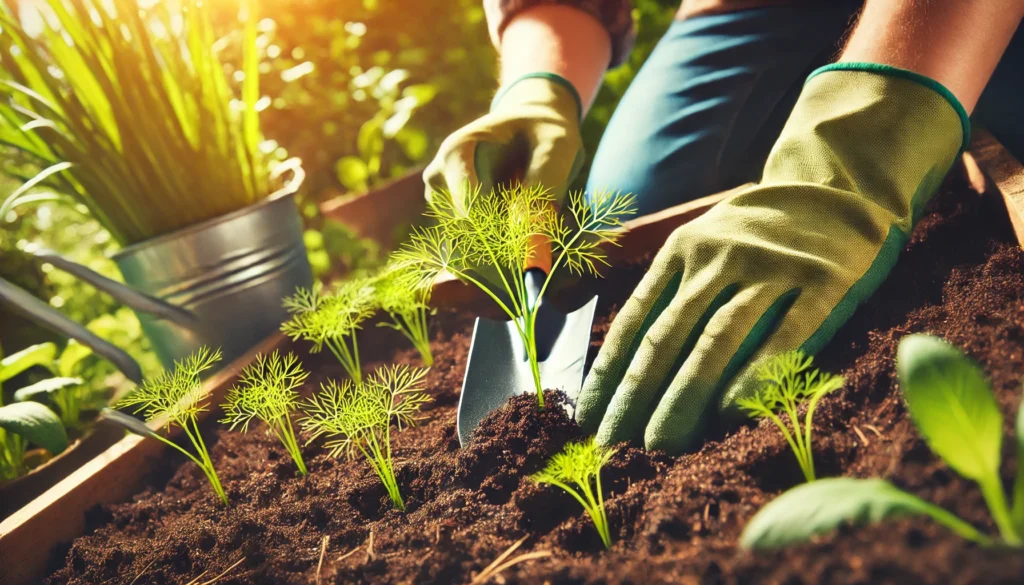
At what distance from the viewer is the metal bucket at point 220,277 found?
4.33 ft

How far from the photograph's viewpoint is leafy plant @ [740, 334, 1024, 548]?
1.43ft

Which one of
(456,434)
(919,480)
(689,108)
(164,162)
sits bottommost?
(456,434)

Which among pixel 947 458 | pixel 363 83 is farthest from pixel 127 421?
pixel 363 83

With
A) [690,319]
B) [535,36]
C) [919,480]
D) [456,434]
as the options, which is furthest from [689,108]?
[919,480]

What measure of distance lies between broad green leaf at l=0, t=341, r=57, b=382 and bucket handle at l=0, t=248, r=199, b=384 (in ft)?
0.44

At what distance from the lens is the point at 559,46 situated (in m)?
1.51

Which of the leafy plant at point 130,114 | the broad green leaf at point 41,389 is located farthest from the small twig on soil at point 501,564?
the leafy plant at point 130,114

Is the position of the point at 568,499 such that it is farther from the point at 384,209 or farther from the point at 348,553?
the point at 384,209

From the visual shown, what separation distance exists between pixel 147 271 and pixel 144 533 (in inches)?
22.0

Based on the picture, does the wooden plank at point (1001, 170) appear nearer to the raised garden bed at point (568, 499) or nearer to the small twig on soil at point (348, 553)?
the raised garden bed at point (568, 499)

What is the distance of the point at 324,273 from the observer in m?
2.31

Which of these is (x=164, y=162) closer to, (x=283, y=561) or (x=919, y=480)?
(x=283, y=561)

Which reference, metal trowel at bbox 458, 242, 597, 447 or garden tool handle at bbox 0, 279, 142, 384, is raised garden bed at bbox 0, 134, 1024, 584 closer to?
metal trowel at bbox 458, 242, 597, 447

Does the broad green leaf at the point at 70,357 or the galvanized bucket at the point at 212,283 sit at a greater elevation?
the galvanized bucket at the point at 212,283
